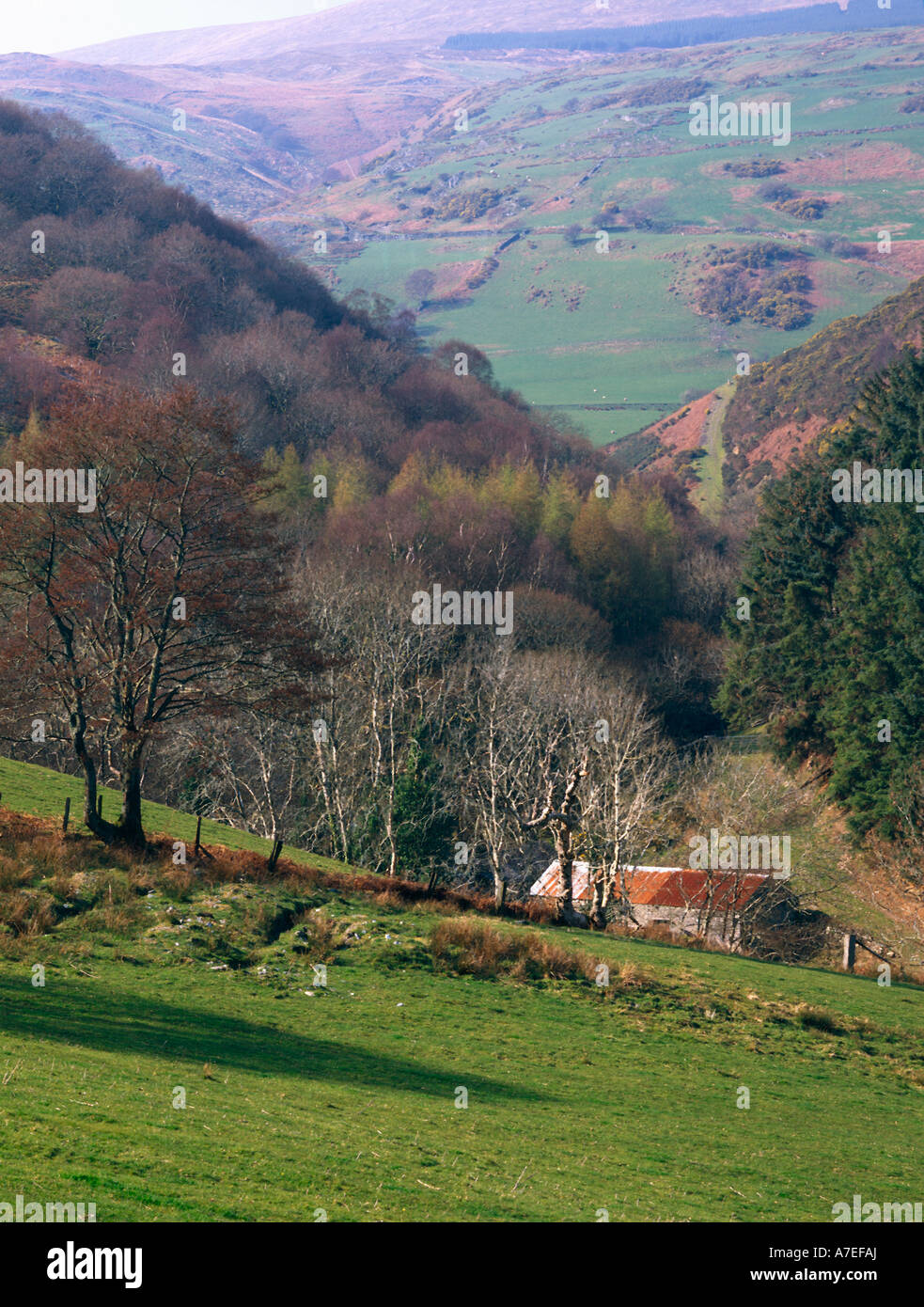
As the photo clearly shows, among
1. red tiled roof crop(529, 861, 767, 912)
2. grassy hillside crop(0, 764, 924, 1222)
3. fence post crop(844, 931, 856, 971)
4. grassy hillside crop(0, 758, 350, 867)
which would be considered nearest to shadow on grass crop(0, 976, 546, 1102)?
grassy hillside crop(0, 764, 924, 1222)

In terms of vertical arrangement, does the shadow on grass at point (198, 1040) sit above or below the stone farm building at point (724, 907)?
above

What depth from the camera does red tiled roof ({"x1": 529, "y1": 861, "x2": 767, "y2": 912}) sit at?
43969 mm

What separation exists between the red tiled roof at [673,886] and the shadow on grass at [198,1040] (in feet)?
82.8

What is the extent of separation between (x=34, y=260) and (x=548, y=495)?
73.5m

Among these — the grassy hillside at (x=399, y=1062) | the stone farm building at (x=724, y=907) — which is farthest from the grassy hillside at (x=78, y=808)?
the stone farm building at (x=724, y=907)

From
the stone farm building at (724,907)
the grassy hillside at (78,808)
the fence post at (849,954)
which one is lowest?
the stone farm building at (724,907)

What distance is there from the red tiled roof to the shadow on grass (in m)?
25.2

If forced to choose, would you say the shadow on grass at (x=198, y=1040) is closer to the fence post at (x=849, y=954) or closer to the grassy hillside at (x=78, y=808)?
the grassy hillside at (x=78, y=808)

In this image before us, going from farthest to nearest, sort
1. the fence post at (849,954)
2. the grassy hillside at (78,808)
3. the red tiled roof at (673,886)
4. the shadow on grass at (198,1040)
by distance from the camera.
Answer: the red tiled roof at (673,886) → the fence post at (849,954) → the grassy hillside at (78,808) → the shadow on grass at (198,1040)

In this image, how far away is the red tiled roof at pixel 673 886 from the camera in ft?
144

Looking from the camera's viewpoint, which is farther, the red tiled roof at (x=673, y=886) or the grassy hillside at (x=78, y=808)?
the red tiled roof at (x=673, y=886)

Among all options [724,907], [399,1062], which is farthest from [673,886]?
[399,1062]

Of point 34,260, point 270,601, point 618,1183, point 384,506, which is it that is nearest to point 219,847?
point 270,601
